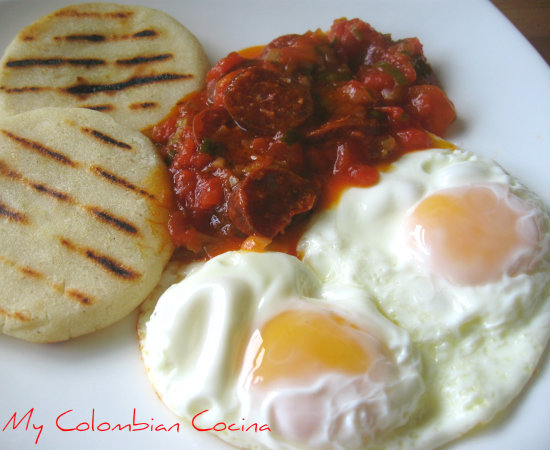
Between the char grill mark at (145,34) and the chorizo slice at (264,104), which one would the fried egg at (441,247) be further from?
the char grill mark at (145,34)

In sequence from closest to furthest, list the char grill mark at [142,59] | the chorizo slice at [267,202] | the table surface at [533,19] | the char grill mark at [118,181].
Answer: the chorizo slice at [267,202]
the char grill mark at [118,181]
the char grill mark at [142,59]
the table surface at [533,19]

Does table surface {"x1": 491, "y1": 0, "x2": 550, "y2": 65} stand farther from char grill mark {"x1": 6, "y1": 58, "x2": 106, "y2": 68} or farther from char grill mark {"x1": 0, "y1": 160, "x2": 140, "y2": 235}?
char grill mark {"x1": 0, "y1": 160, "x2": 140, "y2": 235}

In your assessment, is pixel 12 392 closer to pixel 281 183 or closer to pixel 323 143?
pixel 281 183

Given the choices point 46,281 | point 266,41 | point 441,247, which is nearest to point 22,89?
point 46,281

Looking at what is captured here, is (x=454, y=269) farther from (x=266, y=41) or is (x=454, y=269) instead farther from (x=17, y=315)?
(x=266, y=41)

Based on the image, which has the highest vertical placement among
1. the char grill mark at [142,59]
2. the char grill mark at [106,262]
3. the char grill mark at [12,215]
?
the char grill mark at [142,59]

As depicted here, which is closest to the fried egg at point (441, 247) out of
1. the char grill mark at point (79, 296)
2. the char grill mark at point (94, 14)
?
the char grill mark at point (79, 296)
